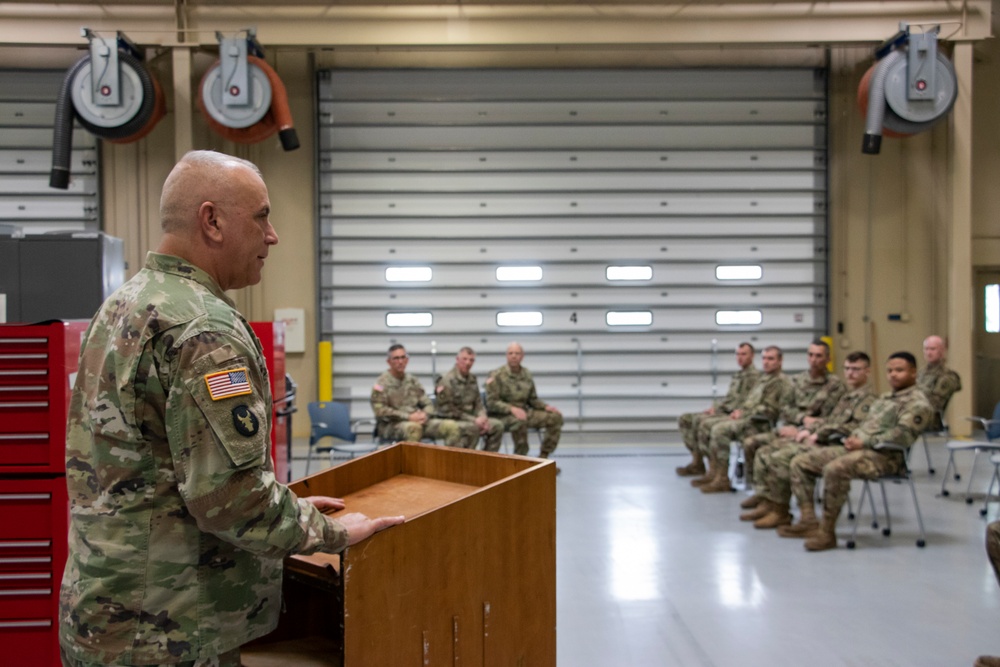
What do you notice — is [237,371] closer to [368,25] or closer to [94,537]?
Answer: [94,537]

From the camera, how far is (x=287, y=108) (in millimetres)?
7762

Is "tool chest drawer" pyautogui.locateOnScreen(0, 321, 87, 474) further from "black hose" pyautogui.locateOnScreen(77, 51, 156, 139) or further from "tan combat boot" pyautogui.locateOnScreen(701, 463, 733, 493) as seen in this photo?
"black hose" pyautogui.locateOnScreen(77, 51, 156, 139)

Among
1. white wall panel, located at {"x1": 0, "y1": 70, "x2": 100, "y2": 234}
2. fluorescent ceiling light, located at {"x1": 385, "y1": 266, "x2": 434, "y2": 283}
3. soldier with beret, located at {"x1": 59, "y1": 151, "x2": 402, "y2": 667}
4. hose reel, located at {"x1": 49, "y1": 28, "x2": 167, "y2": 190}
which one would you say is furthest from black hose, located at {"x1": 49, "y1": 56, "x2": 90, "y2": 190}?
soldier with beret, located at {"x1": 59, "y1": 151, "x2": 402, "y2": 667}

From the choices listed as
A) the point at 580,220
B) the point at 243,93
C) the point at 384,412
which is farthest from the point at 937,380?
the point at 243,93

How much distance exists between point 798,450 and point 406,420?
125 inches

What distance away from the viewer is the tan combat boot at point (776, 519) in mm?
4945

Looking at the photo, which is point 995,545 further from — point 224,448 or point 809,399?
point 809,399

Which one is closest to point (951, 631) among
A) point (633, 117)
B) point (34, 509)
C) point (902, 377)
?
point (902, 377)

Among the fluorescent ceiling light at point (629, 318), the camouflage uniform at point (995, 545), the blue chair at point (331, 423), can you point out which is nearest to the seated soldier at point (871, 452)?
the camouflage uniform at point (995, 545)

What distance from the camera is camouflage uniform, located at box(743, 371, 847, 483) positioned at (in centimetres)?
565

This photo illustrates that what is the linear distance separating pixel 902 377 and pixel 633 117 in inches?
196

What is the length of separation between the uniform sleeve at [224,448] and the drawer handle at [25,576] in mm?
1525

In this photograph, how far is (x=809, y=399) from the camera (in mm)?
5844

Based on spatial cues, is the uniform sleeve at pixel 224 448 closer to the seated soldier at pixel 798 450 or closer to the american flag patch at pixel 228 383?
the american flag patch at pixel 228 383
